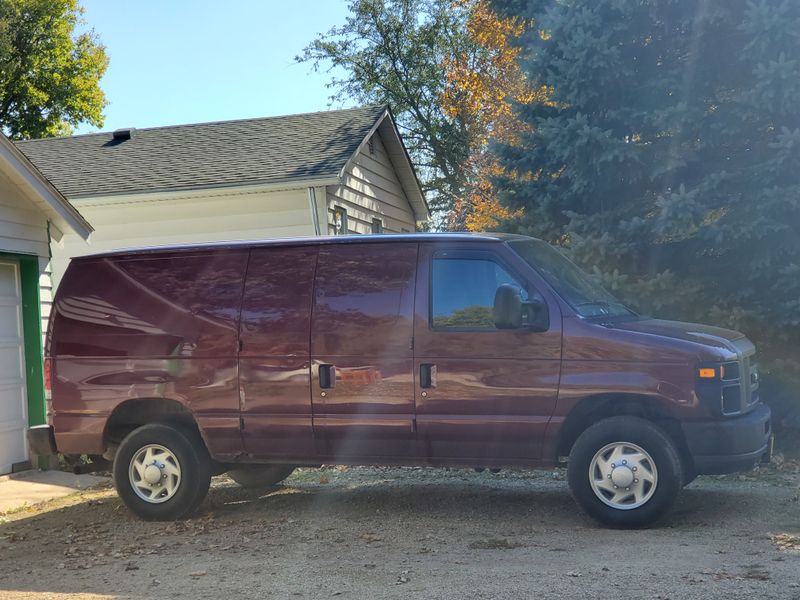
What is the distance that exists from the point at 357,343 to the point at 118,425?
236 cm

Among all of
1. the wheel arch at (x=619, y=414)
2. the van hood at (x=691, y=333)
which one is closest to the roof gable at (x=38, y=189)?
the wheel arch at (x=619, y=414)

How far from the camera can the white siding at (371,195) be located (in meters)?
15.1

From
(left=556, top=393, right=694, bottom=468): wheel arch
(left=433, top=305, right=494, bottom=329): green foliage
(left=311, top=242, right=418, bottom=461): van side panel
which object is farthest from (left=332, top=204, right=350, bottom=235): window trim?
(left=556, top=393, right=694, bottom=468): wheel arch

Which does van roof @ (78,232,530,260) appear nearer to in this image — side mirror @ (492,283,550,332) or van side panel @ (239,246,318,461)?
van side panel @ (239,246,318,461)

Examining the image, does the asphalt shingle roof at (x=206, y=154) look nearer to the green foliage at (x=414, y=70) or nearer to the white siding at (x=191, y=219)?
the white siding at (x=191, y=219)

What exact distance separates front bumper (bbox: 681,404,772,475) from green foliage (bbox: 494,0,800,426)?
3.48 meters

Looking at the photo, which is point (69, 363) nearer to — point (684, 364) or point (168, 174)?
point (684, 364)

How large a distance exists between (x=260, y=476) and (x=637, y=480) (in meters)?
3.86

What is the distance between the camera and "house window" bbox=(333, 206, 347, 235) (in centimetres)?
1484

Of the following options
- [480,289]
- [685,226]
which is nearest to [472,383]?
[480,289]

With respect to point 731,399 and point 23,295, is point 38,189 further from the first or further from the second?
point 731,399

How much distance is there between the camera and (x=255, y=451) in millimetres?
7285

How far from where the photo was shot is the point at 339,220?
15312 mm

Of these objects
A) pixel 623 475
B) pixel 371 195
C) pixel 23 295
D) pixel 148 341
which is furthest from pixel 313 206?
pixel 623 475
